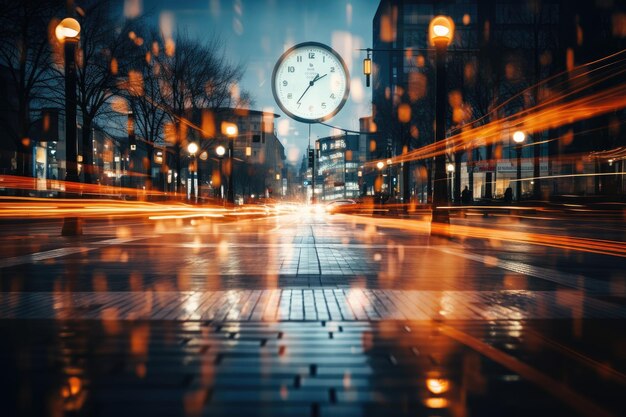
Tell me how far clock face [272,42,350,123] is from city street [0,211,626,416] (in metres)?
2.60

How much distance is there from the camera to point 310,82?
29.4ft

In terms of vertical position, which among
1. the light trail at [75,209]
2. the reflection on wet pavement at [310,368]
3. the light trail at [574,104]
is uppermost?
the light trail at [574,104]

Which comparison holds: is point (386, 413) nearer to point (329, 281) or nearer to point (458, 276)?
point (329, 281)

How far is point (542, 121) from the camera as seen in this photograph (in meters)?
38.0

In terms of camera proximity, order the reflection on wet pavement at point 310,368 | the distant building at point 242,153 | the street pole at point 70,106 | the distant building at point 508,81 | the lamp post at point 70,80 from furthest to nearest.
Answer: the distant building at point 242,153, the distant building at point 508,81, the street pole at point 70,106, the lamp post at point 70,80, the reflection on wet pavement at point 310,368

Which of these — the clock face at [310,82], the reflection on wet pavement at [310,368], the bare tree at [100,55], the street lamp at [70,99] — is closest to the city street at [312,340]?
the reflection on wet pavement at [310,368]

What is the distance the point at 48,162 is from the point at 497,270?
284 feet

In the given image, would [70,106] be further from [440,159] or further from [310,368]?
[310,368]

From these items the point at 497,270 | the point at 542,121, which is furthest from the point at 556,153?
the point at 497,270

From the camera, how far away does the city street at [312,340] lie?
12.2ft

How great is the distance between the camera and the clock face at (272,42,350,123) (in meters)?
8.91

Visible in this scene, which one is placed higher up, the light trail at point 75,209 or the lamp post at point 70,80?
the lamp post at point 70,80

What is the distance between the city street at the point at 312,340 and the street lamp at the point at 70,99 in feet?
28.1

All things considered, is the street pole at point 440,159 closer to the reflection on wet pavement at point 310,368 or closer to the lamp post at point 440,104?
Answer: the lamp post at point 440,104
